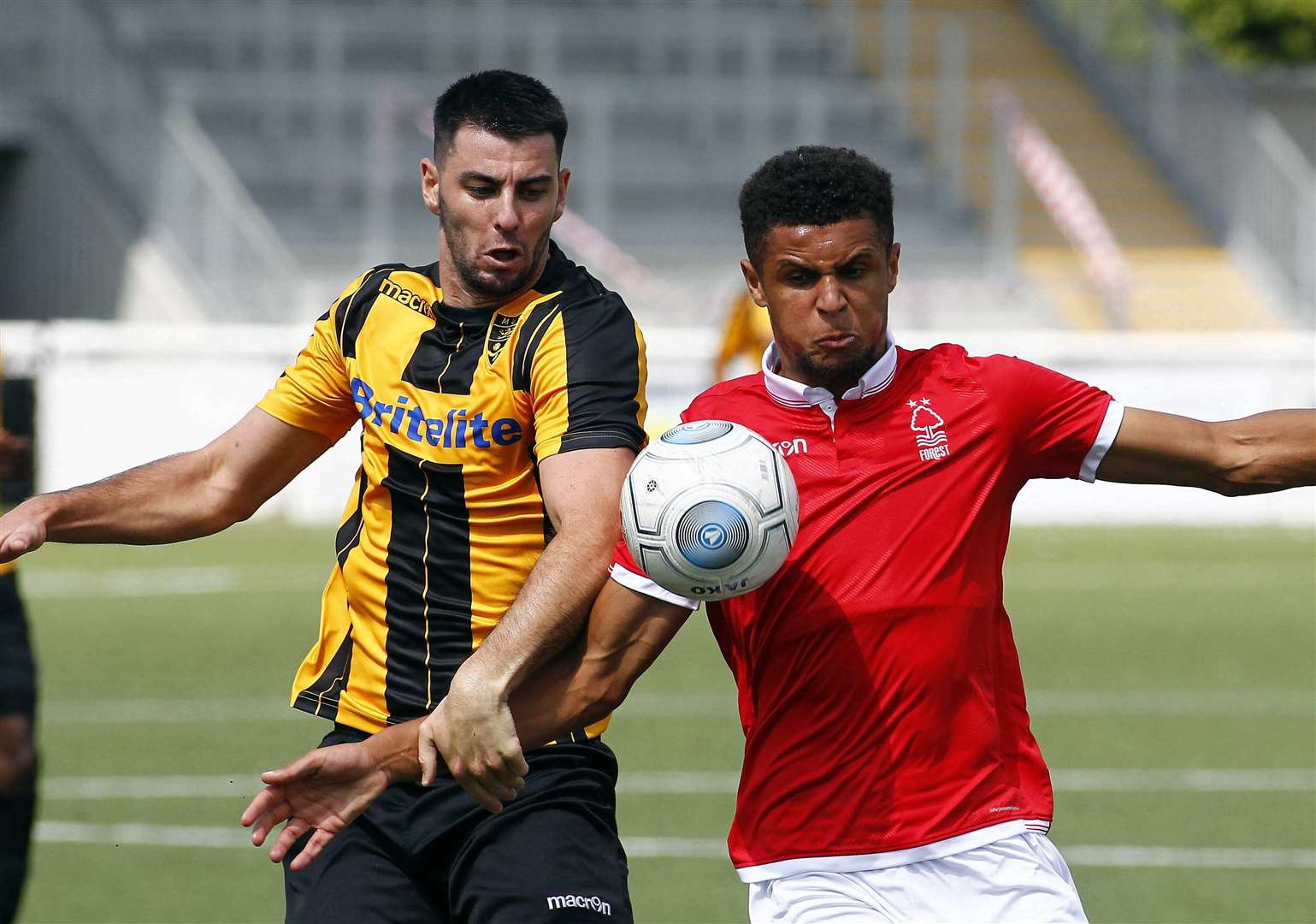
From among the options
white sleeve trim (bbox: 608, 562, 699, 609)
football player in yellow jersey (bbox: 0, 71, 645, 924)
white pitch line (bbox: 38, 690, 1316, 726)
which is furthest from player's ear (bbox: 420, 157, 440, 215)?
white pitch line (bbox: 38, 690, 1316, 726)

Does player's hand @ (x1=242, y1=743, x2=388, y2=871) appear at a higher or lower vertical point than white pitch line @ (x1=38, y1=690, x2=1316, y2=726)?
higher

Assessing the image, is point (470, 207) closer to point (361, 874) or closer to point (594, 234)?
point (361, 874)

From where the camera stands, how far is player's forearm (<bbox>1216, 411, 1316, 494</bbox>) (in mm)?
4180

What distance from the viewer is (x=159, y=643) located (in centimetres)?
1353

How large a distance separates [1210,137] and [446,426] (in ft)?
80.9

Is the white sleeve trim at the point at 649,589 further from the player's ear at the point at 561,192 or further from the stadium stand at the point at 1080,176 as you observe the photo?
the stadium stand at the point at 1080,176

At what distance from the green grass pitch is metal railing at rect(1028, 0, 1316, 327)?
9508 millimetres

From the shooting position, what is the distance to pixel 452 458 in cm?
455

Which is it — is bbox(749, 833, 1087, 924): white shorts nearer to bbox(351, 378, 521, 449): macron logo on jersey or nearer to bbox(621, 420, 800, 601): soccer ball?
bbox(621, 420, 800, 601): soccer ball

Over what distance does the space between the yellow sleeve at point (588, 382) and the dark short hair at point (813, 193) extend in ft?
1.33

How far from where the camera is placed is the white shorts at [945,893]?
13.2ft

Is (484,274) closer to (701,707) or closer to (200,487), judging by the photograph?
(200,487)

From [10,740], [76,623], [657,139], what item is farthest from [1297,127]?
[10,740]

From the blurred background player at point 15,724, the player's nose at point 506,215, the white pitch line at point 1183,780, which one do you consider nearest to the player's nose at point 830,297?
the player's nose at point 506,215
